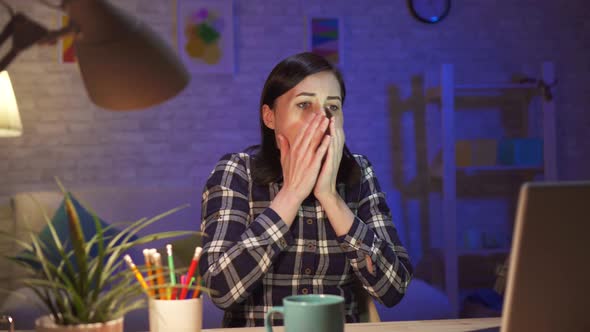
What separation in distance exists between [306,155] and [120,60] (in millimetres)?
971

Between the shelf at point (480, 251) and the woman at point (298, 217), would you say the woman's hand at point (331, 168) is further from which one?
the shelf at point (480, 251)

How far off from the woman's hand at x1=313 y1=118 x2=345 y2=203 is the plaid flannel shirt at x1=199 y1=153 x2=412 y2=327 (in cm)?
9

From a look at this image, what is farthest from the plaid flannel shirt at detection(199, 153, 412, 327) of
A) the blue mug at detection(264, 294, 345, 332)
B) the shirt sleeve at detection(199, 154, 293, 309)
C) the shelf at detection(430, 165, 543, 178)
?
the shelf at detection(430, 165, 543, 178)

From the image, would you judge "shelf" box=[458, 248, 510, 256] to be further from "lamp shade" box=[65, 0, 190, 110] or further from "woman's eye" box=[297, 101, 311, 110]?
"lamp shade" box=[65, 0, 190, 110]

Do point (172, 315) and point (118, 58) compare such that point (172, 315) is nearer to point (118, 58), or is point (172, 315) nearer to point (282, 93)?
point (118, 58)

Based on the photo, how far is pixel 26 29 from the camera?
0.69m

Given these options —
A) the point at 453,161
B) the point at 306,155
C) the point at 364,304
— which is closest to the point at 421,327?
the point at 364,304

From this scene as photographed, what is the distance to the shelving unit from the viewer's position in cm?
372

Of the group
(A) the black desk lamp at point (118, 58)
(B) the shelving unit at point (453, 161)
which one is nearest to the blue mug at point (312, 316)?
(A) the black desk lamp at point (118, 58)

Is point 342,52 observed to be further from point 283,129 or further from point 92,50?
point 92,50

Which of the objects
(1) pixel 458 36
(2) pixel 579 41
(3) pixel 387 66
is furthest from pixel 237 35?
(2) pixel 579 41

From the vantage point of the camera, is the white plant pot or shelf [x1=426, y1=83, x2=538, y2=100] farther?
shelf [x1=426, y1=83, x2=538, y2=100]

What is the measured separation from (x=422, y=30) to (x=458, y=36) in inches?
9.0

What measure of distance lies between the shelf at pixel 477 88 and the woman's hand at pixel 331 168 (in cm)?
218
